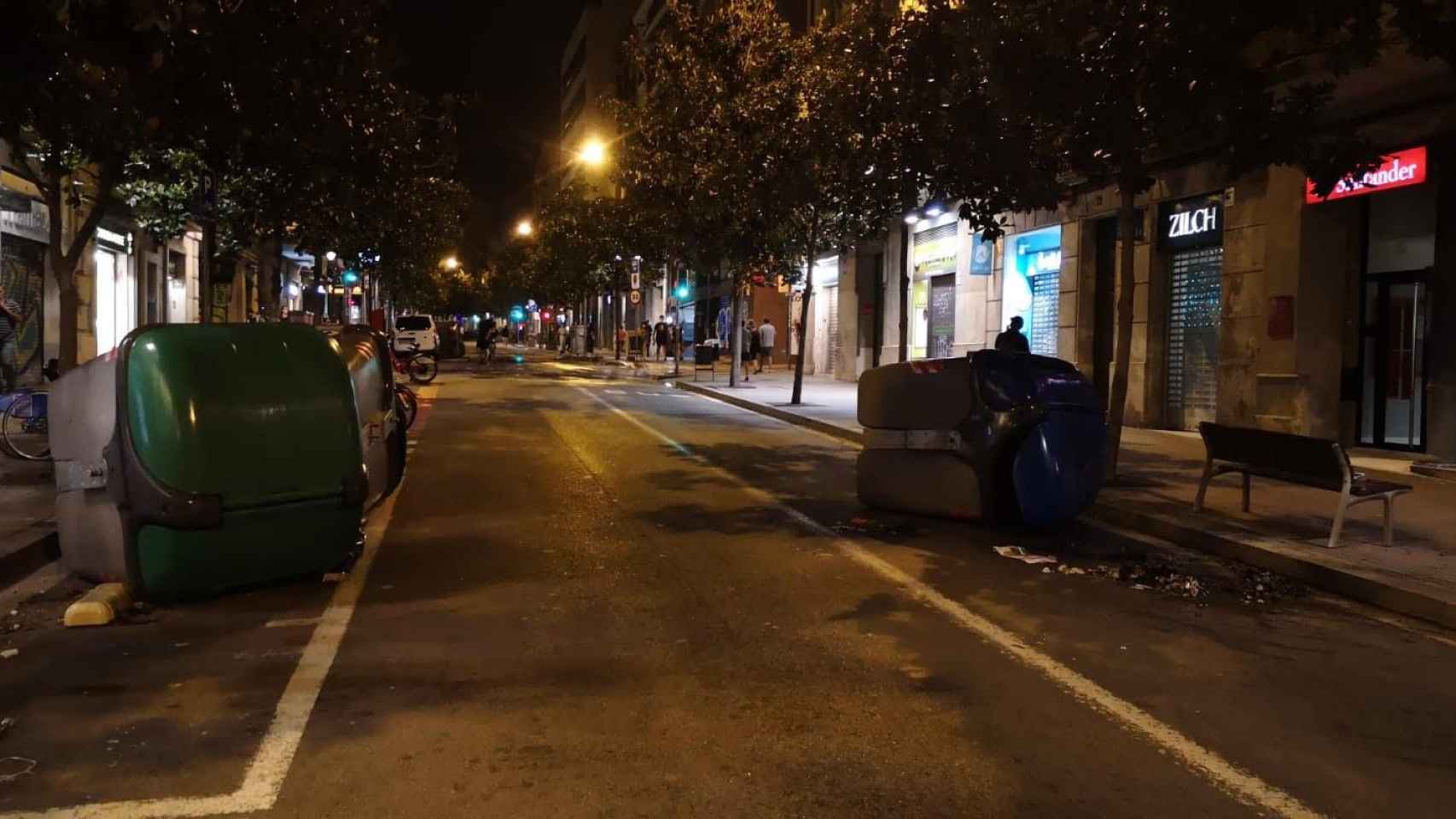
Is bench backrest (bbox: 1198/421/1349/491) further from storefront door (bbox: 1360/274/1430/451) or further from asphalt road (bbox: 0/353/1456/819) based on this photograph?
storefront door (bbox: 1360/274/1430/451)

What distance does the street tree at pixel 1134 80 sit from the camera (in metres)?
9.45

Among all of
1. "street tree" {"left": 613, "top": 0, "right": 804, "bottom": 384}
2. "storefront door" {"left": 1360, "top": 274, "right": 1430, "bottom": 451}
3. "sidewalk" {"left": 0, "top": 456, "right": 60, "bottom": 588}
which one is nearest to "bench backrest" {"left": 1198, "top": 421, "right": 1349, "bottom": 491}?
"storefront door" {"left": 1360, "top": 274, "right": 1430, "bottom": 451}

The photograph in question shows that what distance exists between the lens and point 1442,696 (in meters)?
5.46

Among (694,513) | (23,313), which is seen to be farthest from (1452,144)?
(23,313)

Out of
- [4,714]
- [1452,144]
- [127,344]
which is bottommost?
[4,714]

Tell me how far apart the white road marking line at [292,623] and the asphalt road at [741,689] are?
2.7 inches

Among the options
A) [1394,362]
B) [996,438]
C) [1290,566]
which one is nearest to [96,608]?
[996,438]

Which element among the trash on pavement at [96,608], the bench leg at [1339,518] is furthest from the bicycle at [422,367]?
the bench leg at [1339,518]

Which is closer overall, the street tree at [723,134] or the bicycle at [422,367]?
the street tree at [723,134]

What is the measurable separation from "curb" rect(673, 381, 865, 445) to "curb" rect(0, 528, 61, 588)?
28.2ft

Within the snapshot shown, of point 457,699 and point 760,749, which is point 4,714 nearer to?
point 457,699

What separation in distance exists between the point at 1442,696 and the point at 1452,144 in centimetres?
1018

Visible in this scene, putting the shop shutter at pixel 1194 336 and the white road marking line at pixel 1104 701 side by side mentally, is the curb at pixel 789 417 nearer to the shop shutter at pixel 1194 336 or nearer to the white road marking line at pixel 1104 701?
the shop shutter at pixel 1194 336

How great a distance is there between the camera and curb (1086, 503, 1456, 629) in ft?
23.0
